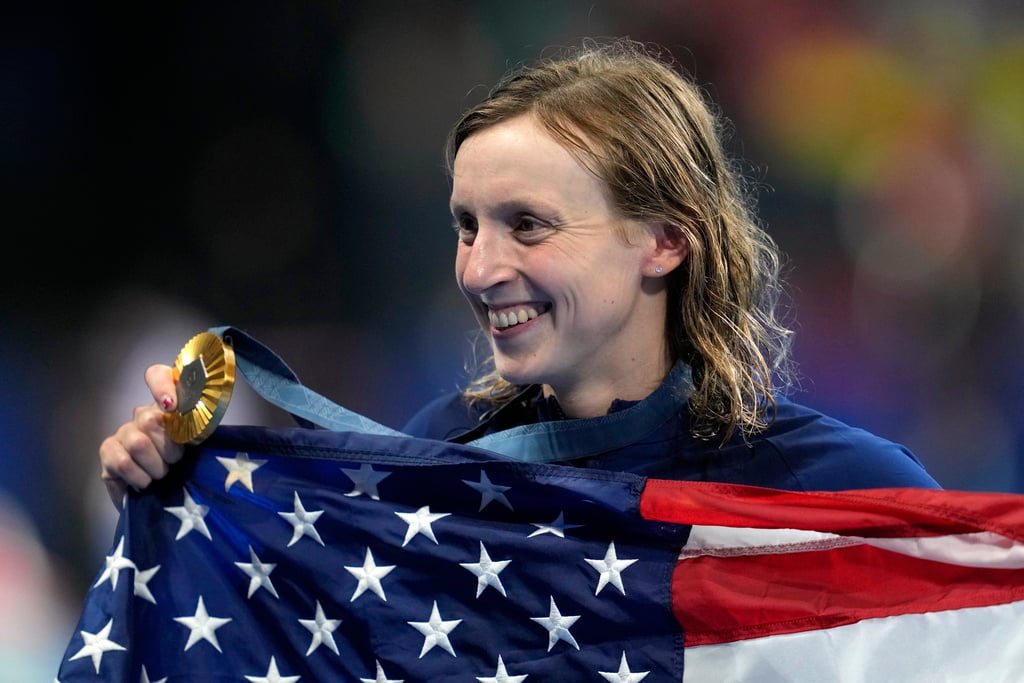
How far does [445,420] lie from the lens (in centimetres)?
227

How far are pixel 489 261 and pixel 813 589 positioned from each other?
736 mm

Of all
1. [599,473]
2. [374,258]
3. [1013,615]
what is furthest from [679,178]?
[374,258]

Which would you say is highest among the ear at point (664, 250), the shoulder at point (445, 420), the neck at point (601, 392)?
the ear at point (664, 250)

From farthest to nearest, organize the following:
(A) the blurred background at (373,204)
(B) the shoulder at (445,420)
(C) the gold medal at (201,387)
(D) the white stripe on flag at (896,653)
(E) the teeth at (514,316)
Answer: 1. (A) the blurred background at (373,204)
2. (B) the shoulder at (445,420)
3. (E) the teeth at (514,316)
4. (C) the gold medal at (201,387)
5. (D) the white stripe on flag at (896,653)

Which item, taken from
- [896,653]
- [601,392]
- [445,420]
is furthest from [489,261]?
[896,653]

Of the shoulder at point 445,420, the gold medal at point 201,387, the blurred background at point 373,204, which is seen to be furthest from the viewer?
the blurred background at point 373,204

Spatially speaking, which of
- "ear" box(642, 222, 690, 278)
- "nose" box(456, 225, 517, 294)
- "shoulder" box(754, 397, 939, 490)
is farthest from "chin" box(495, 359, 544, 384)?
"shoulder" box(754, 397, 939, 490)

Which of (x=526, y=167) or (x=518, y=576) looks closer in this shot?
(x=518, y=576)

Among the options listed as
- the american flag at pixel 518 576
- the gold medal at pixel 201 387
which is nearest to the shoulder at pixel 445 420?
the american flag at pixel 518 576

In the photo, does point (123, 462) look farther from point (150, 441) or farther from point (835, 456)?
point (835, 456)

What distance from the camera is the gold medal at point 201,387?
1.64m

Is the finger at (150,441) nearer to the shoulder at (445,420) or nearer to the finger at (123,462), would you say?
the finger at (123,462)

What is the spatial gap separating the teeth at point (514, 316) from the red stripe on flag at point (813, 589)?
19.5 inches

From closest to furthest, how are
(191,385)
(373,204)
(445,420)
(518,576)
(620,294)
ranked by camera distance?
(518,576) < (191,385) < (620,294) < (445,420) < (373,204)
